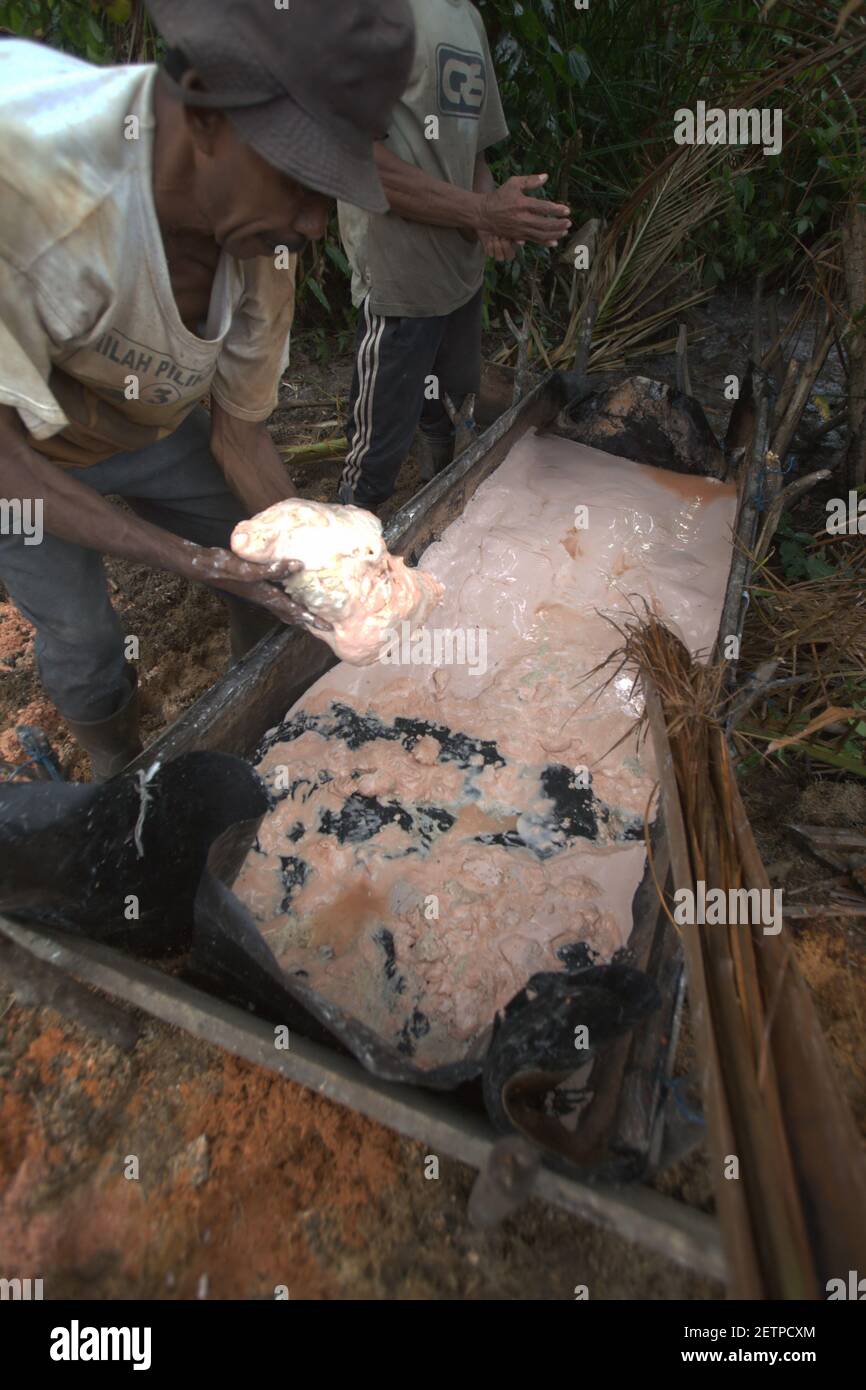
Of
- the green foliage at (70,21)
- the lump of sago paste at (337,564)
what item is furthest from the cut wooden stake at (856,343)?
the green foliage at (70,21)

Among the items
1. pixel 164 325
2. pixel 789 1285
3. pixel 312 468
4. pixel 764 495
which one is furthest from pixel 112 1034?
pixel 312 468

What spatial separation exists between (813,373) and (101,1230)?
348 cm

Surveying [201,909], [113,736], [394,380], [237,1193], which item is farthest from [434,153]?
[237,1193]

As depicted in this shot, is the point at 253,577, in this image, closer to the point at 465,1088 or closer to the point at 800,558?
the point at 465,1088

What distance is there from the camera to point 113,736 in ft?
7.39

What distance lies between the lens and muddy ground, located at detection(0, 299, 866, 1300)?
156 cm

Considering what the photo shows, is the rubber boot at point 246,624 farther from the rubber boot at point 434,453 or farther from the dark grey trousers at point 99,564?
the rubber boot at point 434,453

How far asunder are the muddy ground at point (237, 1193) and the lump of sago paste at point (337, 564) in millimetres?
1095

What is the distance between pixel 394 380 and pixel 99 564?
4.43 ft

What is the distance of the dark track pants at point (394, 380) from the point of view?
8.99 feet

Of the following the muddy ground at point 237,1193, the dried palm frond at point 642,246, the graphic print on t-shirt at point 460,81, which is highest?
the graphic print on t-shirt at point 460,81

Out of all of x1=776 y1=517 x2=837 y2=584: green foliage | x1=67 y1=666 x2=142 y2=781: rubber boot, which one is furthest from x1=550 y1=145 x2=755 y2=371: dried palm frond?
x1=67 y1=666 x2=142 y2=781: rubber boot

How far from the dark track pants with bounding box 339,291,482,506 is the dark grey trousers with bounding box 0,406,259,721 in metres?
0.85

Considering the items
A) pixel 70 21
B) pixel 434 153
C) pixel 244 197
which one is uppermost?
pixel 70 21
